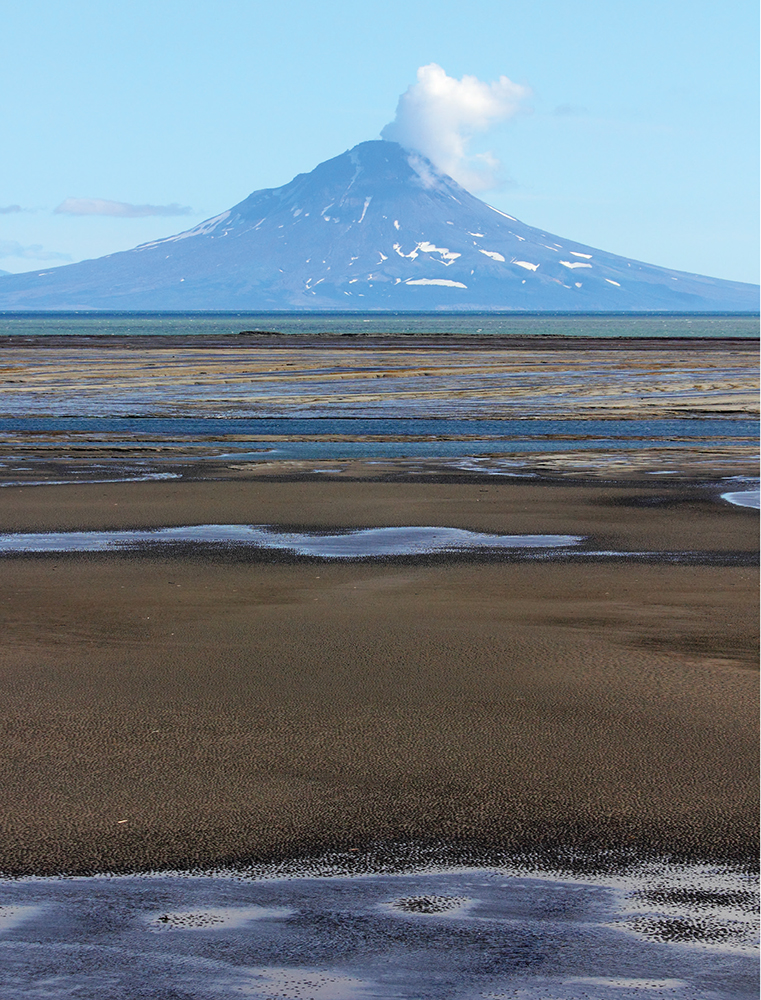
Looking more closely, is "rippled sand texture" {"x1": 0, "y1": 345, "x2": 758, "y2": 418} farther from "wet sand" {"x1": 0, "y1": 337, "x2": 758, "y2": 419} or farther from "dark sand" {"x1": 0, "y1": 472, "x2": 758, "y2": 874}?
"dark sand" {"x1": 0, "y1": 472, "x2": 758, "y2": 874}

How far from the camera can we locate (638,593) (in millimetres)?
10812

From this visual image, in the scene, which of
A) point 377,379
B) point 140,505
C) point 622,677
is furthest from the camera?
point 377,379

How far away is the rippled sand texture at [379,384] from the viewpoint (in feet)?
113

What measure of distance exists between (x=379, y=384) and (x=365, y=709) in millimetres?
37841

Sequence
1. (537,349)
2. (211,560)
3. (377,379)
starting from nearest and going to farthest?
(211,560), (377,379), (537,349)

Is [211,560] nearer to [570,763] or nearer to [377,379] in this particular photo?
[570,763]

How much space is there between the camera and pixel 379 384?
44875 millimetres

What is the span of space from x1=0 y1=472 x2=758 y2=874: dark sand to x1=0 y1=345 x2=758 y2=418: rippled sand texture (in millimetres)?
21609

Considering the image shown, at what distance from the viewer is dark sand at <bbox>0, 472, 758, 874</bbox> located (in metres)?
5.71

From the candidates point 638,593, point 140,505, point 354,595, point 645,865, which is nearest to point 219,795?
point 645,865

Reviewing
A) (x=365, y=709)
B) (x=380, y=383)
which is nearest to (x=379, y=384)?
(x=380, y=383)

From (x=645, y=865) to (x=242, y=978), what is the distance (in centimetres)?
197

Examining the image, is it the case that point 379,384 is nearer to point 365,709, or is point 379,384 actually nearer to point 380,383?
point 380,383

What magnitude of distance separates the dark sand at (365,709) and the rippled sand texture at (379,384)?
2161 centimetres
